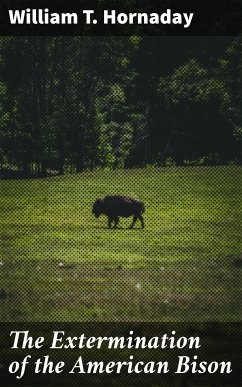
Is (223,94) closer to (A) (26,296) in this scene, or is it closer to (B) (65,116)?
(B) (65,116)

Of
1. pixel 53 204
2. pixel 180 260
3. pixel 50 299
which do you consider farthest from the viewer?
pixel 53 204

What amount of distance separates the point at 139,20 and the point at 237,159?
31.3 m

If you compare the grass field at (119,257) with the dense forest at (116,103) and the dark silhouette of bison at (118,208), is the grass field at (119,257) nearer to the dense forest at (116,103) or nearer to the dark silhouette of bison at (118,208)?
the dark silhouette of bison at (118,208)

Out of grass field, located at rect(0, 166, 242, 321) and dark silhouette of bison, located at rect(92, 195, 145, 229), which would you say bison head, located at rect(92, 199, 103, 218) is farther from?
grass field, located at rect(0, 166, 242, 321)

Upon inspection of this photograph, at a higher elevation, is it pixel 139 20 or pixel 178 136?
pixel 139 20

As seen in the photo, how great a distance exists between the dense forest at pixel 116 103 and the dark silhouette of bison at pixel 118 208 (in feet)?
49.3

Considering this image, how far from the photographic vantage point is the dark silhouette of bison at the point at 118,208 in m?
20.2

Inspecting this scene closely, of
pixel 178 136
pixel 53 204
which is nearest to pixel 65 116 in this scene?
pixel 178 136

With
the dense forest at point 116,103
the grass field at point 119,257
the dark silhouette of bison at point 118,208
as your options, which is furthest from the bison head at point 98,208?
the dense forest at point 116,103

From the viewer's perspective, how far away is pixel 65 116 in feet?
120

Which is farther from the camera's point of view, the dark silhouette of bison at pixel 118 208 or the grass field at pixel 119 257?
the dark silhouette of bison at pixel 118 208

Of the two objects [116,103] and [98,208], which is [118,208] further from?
[116,103]

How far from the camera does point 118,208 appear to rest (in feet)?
67.3

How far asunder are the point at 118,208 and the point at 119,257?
637cm
